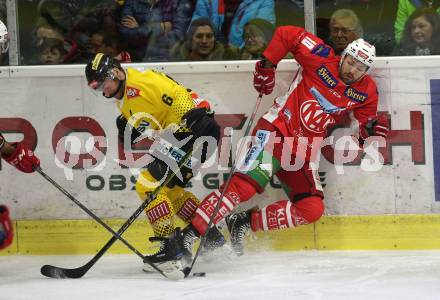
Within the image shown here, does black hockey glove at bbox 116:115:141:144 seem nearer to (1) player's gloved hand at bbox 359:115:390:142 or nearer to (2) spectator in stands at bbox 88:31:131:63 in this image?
(2) spectator in stands at bbox 88:31:131:63

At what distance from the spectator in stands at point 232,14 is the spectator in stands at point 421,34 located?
31.9 inches

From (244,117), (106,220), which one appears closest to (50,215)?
(106,220)

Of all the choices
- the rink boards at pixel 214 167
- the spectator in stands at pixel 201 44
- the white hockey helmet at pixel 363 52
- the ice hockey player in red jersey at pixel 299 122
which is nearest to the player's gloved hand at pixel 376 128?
the ice hockey player in red jersey at pixel 299 122

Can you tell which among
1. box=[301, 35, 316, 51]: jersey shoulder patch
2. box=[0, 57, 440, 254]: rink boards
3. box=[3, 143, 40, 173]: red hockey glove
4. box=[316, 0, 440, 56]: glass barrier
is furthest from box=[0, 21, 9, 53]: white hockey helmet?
box=[316, 0, 440, 56]: glass barrier

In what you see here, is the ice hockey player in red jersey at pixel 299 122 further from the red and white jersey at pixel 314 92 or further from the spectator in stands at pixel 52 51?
the spectator in stands at pixel 52 51

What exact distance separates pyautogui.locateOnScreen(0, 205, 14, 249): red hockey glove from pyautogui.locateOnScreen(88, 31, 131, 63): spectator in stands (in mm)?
1230

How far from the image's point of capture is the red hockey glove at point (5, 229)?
4.91 metres

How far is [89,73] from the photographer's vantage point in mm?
4676

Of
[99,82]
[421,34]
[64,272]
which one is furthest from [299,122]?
[64,272]

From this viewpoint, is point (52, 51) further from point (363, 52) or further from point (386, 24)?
point (386, 24)

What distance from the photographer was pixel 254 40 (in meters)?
5.46

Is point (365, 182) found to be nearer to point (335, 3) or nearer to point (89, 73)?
point (335, 3)

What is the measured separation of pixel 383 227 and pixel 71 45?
2.25m

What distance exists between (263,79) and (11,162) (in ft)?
4.95
